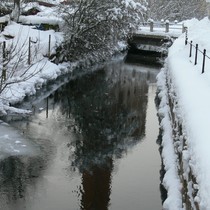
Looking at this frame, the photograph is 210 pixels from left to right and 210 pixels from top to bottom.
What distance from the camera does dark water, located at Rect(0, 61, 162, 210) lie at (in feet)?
36.1

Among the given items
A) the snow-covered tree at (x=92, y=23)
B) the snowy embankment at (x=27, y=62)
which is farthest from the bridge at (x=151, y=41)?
the snowy embankment at (x=27, y=62)

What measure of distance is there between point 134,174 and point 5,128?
5.35 metres

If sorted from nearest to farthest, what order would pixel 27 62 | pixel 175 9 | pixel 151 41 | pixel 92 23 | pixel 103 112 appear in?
1. pixel 103 112
2. pixel 27 62
3. pixel 92 23
4. pixel 151 41
5. pixel 175 9

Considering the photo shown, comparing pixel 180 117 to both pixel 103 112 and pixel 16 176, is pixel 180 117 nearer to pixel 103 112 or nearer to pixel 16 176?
pixel 16 176

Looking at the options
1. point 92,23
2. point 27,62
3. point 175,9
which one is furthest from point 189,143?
point 175,9

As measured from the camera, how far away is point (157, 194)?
11.5 metres

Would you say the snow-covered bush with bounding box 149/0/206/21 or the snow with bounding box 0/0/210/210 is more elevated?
the snow-covered bush with bounding box 149/0/206/21

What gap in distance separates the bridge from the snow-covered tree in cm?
889

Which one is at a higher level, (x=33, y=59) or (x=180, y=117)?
(x=33, y=59)

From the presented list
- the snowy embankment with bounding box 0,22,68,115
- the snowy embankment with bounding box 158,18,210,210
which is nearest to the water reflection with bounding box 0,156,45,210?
the snowy embankment with bounding box 158,18,210,210

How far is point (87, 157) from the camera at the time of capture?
1388 centimetres

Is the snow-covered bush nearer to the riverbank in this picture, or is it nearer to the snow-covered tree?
the riverbank

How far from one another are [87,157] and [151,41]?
28.9 m

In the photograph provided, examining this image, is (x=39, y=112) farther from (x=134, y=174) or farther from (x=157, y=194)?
(x=157, y=194)
